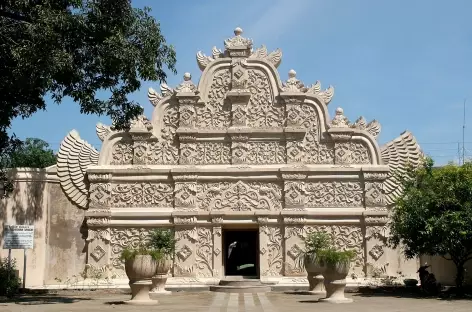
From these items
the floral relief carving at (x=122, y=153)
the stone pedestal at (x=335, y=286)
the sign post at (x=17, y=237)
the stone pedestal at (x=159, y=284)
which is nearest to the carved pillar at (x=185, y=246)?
the stone pedestal at (x=159, y=284)

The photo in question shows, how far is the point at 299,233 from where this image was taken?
18.4 metres

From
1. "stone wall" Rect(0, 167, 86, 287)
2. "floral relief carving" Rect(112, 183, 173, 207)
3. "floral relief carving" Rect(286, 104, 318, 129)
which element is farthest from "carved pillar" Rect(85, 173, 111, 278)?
"floral relief carving" Rect(286, 104, 318, 129)

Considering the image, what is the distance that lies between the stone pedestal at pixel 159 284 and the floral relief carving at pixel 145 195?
2894 mm

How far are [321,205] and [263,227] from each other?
202cm

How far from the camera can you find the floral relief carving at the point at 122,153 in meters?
19.0

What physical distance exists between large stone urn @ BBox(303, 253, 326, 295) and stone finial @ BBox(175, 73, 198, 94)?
23.2 ft

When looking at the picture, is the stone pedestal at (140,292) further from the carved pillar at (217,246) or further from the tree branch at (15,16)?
the tree branch at (15,16)

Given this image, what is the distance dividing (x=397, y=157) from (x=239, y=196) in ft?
18.0

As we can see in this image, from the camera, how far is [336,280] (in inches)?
540

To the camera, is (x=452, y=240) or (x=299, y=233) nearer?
(x=452, y=240)

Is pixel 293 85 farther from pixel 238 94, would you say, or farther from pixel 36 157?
pixel 36 157

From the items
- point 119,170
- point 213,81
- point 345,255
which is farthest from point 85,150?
point 345,255

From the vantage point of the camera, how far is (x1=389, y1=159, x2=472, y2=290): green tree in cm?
1474

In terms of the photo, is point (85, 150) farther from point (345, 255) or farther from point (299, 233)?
point (345, 255)
